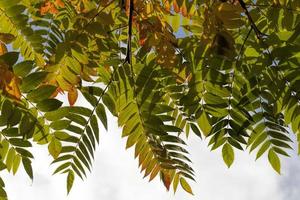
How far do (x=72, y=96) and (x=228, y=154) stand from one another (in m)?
0.80

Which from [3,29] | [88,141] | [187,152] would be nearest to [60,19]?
[3,29]

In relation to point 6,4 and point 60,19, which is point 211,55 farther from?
point 60,19

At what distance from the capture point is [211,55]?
2.06 m

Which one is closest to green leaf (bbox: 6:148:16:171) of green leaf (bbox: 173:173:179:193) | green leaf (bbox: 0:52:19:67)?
green leaf (bbox: 0:52:19:67)

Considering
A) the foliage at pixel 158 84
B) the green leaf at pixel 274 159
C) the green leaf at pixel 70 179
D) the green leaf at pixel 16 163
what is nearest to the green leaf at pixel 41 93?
the foliage at pixel 158 84

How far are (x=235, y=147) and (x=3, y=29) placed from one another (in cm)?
125

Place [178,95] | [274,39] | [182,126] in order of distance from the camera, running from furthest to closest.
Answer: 1. [182,126]
2. [178,95]
3. [274,39]

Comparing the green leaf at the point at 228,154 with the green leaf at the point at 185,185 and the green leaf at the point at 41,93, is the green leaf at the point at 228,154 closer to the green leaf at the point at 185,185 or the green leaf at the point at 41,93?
the green leaf at the point at 185,185

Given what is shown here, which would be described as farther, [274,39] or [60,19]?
[60,19]

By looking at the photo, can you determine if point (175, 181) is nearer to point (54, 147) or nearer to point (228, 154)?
point (228, 154)

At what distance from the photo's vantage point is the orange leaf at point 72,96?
2.22 meters

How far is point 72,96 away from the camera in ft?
7.31

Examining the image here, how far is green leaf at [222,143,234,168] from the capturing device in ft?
7.92

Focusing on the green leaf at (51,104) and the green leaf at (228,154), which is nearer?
the green leaf at (51,104)
